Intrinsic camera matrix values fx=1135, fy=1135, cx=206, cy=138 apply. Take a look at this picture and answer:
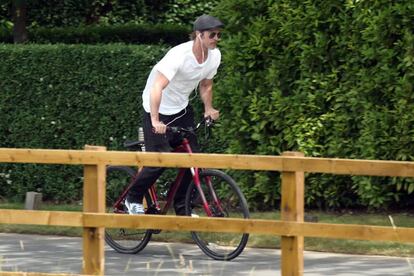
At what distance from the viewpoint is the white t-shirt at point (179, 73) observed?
8.96 m

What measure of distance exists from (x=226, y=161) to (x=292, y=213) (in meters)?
0.53

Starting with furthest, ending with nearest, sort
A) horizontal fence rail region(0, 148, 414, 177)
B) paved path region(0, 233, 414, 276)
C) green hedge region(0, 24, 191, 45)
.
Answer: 1. green hedge region(0, 24, 191, 45)
2. paved path region(0, 233, 414, 276)
3. horizontal fence rail region(0, 148, 414, 177)

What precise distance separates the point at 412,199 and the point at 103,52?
3.64 meters

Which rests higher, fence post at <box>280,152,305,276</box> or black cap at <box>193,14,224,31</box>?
black cap at <box>193,14,224,31</box>

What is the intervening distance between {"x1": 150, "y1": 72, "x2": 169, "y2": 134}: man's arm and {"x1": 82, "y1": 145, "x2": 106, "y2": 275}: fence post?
5.06 feet

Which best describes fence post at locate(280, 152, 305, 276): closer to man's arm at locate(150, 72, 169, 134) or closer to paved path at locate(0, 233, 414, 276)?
paved path at locate(0, 233, 414, 276)

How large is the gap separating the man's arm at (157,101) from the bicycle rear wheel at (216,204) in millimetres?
537

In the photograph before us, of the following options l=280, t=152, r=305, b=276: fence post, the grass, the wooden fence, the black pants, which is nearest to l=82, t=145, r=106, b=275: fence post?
the wooden fence

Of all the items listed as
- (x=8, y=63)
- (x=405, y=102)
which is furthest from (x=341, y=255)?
(x=8, y=63)

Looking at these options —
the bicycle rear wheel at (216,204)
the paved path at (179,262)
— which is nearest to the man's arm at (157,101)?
the bicycle rear wheel at (216,204)

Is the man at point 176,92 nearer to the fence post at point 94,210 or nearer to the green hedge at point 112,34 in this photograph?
the fence post at point 94,210

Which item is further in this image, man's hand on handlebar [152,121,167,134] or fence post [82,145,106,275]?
man's hand on handlebar [152,121,167,134]

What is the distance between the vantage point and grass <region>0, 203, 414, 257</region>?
9.27 m

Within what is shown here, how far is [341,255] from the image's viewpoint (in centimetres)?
916
